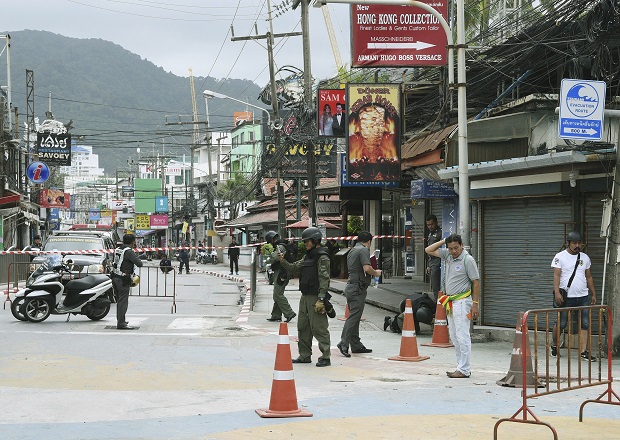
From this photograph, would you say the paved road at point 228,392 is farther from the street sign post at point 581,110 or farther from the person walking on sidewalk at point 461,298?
the street sign post at point 581,110

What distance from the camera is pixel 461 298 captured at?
1208 centimetres

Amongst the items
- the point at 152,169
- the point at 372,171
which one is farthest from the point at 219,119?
the point at 372,171

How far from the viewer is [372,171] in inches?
881

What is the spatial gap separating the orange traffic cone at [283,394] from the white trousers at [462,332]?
3.37 meters

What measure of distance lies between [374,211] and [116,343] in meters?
20.7

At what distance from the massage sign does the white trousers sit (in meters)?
41.9

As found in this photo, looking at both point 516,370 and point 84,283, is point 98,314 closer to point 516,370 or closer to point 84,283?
point 84,283

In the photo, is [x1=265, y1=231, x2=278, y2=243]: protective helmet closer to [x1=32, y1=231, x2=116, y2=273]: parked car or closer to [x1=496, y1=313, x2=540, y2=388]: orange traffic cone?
[x1=32, y1=231, x2=116, y2=273]: parked car

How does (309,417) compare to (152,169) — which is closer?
(309,417)

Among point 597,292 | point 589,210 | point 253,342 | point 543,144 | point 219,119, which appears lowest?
point 253,342

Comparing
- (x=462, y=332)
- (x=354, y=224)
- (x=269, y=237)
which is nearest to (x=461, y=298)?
(x=462, y=332)

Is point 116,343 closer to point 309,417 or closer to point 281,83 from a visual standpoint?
point 309,417

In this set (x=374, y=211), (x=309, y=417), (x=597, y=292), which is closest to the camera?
(x=309, y=417)

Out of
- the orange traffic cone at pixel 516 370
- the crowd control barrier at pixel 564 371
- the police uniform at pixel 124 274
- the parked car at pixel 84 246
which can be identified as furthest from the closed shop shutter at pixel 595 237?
the parked car at pixel 84 246
